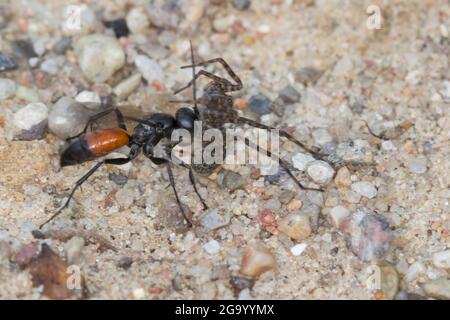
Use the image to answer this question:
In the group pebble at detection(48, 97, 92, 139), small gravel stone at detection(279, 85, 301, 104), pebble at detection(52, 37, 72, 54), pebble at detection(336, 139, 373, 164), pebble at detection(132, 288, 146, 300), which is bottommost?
pebble at detection(132, 288, 146, 300)

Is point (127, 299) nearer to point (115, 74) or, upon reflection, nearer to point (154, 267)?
point (154, 267)

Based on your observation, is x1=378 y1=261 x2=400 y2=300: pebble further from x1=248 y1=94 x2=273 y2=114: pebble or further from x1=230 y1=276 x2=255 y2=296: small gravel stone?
x1=248 y1=94 x2=273 y2=114: pebble

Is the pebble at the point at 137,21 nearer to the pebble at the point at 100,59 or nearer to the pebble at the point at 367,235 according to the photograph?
the pebble at the point at 100,59

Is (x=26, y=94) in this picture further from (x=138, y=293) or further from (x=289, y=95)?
(x=289, y=95)

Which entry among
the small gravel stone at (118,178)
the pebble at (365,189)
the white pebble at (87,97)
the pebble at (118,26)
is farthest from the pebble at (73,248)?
the pebble at (118,26)

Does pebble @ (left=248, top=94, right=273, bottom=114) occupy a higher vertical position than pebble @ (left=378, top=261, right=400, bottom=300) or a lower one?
higher

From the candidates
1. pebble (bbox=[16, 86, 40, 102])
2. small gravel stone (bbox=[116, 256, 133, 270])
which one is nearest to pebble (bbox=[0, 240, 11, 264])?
small gravel stone (bbox=[116, 256, 133, 270])
